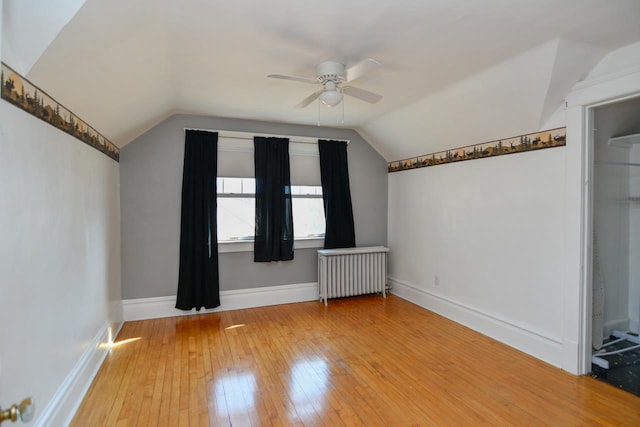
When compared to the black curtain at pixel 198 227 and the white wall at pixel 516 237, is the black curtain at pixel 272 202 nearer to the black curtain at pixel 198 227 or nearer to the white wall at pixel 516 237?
the black curtain at pixel 198 227

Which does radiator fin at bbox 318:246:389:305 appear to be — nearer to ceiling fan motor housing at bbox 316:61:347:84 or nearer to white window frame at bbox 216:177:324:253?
white window frame at bbox 216:177:324:253

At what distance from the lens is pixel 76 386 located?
2312 mm

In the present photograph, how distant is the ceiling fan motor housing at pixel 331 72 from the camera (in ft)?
8.32

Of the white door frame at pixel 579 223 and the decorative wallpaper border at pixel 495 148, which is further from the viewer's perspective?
the decorative wallpaper border at pixel 495 148

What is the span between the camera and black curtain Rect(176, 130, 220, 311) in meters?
4.14

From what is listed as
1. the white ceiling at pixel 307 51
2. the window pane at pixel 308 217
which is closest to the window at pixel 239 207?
the window pane at pixel 308 217

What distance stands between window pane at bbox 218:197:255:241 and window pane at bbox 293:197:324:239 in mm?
642

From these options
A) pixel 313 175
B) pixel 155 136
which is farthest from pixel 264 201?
pixel 155 136

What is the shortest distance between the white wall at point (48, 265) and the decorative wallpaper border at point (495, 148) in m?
3.73

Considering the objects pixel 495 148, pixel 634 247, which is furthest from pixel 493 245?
pixel 634 247

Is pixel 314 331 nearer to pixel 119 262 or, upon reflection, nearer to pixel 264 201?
pixel 264 201

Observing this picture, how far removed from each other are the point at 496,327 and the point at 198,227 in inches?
140

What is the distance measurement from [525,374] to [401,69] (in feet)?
8.94

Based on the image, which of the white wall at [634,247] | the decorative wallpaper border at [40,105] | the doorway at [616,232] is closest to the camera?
the decorative wallpaper border at [40,105]
